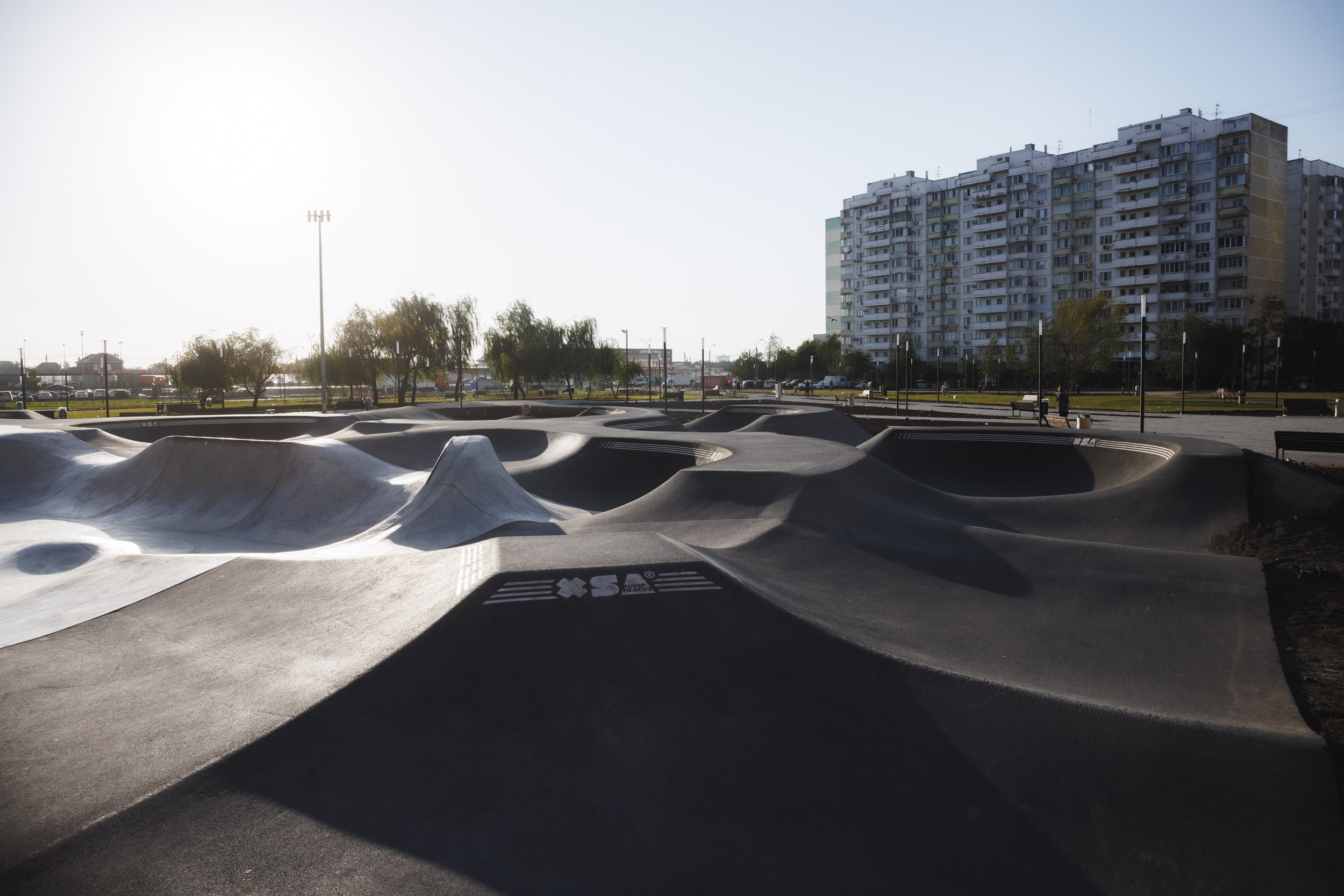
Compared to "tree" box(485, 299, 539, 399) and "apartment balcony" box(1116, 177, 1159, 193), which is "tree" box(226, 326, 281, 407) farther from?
"apartment balcony" box(1116, 177, 1159, 193)

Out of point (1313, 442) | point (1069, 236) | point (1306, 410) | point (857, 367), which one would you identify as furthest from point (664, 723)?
point (1069, 236)

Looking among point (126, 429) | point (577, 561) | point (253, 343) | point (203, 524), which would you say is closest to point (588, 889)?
point (577, 561)

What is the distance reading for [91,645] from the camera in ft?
20.3

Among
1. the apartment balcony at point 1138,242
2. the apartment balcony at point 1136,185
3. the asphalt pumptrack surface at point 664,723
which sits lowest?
the asphalt pumptrack surface at point 664,723

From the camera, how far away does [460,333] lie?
57.4 metres

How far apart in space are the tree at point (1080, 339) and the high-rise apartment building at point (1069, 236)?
5.71 metres

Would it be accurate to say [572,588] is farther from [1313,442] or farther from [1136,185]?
[1136,185]

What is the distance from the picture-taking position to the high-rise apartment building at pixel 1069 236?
8162 centimetres

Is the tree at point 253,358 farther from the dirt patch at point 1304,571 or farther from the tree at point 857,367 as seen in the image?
the tree at point 857,367

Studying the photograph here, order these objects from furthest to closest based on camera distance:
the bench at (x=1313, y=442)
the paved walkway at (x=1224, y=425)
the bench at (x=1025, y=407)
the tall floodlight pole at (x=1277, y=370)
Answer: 1. the tall floodlight pole at (x=1277, y=370)
2. the bench at (x=1025, y=407)
3. the paved walkway at (x=1224, y=425)
4. the bench at (x=1313, y=442)

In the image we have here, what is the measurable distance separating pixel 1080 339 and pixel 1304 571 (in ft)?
160

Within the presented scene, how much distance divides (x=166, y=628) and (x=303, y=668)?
2.09 meters

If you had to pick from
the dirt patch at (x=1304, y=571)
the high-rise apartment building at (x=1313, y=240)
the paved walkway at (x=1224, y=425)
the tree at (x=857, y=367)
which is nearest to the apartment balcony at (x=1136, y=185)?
the high-rise apartment building at (x=1313, y=240)

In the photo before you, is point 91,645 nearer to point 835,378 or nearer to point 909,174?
point 835,378
